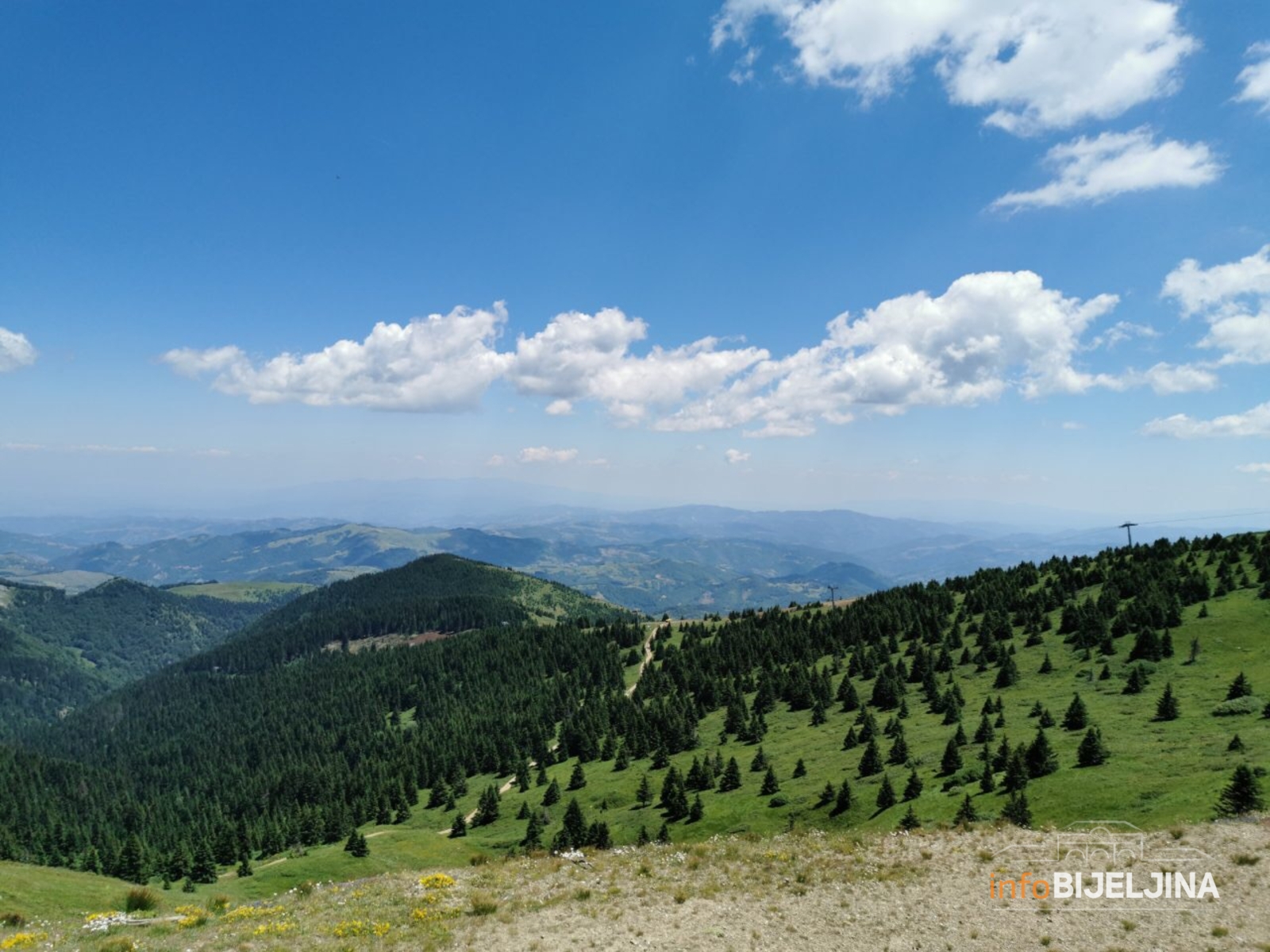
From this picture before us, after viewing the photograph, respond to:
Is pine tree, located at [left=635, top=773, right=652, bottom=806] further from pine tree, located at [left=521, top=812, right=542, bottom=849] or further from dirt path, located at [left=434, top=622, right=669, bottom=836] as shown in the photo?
dirt path, located at [left=434, top=622, right=669, bottom=836]

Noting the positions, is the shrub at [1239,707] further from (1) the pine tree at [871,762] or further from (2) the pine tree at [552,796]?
(2) the pine tree at [552,796]

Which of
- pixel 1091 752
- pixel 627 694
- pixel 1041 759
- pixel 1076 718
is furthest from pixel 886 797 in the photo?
pixel 627 694

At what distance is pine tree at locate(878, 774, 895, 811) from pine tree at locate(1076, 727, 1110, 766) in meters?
14.4

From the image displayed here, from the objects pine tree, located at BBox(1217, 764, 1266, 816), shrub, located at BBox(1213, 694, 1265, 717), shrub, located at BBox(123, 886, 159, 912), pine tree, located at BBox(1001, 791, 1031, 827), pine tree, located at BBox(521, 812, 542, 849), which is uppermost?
pine tree, located at BBox(1217, 764, 1266, 816)

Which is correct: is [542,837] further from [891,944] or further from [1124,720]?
[1124,720]

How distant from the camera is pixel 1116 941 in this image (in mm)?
23656

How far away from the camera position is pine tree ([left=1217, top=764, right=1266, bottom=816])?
107ft

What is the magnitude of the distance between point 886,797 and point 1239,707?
32.8 m

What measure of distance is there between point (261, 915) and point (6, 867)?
4557cm

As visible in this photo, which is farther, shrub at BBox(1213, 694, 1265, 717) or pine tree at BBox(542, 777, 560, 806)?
pine tree at BBox(542, 777, 560, 806)

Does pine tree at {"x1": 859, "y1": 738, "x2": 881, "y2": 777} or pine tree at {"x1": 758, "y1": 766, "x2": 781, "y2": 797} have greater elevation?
pine tree at {"x1": 859, "y1": 738, "x2": 881, "y2": 777}

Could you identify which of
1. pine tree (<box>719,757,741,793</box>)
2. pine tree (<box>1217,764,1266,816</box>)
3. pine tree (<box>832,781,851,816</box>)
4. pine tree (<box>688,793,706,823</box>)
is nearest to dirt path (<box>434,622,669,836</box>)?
pine tree (<box>688,793,706,823</box>)

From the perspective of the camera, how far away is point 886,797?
170ft

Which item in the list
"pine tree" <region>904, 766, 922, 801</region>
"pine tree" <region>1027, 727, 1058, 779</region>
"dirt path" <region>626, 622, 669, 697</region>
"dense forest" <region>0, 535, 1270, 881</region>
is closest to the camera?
"pine tree" <region>1027, 727, 1058, 779</region>
